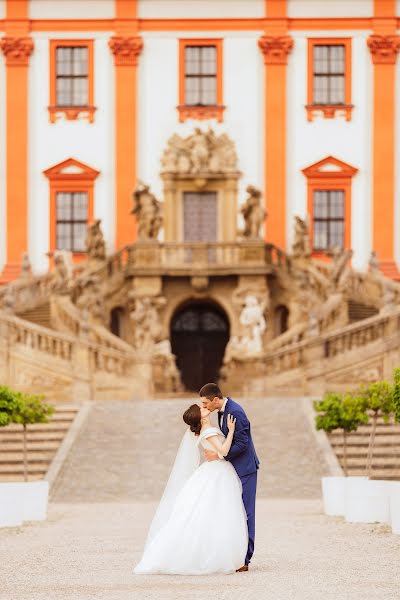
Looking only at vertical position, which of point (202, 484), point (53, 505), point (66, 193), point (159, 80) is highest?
point (159, 80)

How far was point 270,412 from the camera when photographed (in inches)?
1318

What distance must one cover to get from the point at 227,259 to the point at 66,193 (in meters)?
5.58

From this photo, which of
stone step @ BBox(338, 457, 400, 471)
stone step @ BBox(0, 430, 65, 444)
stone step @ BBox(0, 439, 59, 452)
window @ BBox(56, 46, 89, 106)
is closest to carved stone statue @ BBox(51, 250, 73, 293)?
window @ BBox(56, 46, 89, 106)

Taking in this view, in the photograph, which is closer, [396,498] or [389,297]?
[396,498]

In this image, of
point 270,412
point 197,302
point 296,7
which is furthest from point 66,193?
point 270,412

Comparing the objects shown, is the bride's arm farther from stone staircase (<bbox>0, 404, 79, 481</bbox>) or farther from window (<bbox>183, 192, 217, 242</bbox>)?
window (<bbox>183, 192, 217, 242</bbox>)

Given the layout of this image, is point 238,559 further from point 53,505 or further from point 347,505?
point 53,505

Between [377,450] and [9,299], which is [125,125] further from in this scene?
[377,450]

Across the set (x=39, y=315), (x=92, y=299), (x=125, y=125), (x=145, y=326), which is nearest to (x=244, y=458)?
(x=145, y=326)

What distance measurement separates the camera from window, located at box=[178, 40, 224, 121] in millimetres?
47219

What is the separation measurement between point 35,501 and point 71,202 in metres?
24.6

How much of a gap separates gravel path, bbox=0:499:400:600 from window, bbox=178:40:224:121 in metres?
24.7

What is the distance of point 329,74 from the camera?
47.4 meters

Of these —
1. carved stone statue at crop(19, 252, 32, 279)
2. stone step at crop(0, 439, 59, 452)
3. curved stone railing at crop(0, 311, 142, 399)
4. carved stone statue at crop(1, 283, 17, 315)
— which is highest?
carved stone statue at crop(19, 252, 32, 279)
